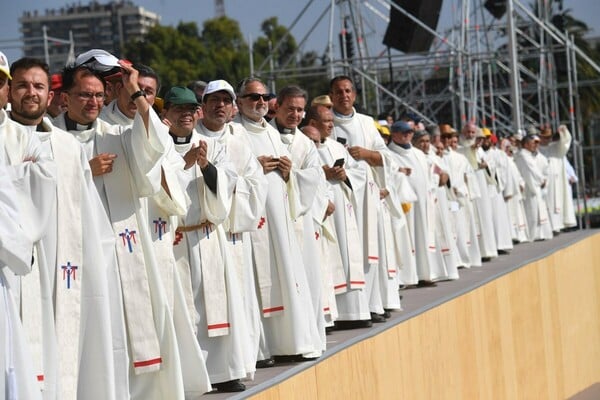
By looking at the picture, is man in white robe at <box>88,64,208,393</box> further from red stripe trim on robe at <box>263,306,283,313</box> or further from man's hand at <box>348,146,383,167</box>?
man's hand at <box>348,146,383,167</box>

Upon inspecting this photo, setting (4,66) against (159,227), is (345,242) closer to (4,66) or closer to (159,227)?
(159,227)

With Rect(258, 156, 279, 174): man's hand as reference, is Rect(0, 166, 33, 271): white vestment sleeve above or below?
below

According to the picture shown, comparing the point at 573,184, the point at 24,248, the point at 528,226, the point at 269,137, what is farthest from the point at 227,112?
the point at 573,184

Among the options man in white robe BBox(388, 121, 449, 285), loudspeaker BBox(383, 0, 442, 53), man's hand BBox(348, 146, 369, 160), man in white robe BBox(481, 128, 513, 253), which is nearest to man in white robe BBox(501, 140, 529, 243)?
man in white robe BBox(481, 128, 513, 253)

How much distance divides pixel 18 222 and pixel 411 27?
53.1 feet

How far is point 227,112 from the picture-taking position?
25.6 ft

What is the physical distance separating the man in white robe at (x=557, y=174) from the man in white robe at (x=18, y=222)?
53.2 feet

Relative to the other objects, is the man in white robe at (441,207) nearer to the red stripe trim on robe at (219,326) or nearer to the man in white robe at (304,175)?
the man in white robe at (304,175)

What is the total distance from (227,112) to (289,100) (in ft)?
3.84

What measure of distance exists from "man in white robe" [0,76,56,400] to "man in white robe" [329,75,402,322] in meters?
5.15

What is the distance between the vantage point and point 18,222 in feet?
16.7

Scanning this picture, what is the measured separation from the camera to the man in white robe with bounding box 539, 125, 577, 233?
21.1m

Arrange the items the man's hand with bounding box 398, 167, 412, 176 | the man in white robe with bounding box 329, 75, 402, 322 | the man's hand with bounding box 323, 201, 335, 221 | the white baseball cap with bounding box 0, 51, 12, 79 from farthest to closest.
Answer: the man's hand with bounding box 398, 167, 412, 176, the man in white robe with bounding box 329, 75, 402, 322, the man's hand with bounding box 323, 201, 335, 221, the white baseball cap with bounding box 0, 51, 12, 79

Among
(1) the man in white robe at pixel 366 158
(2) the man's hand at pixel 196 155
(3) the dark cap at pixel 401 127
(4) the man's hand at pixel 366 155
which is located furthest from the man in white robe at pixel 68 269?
(3) the dark cap at pixel 401 127
